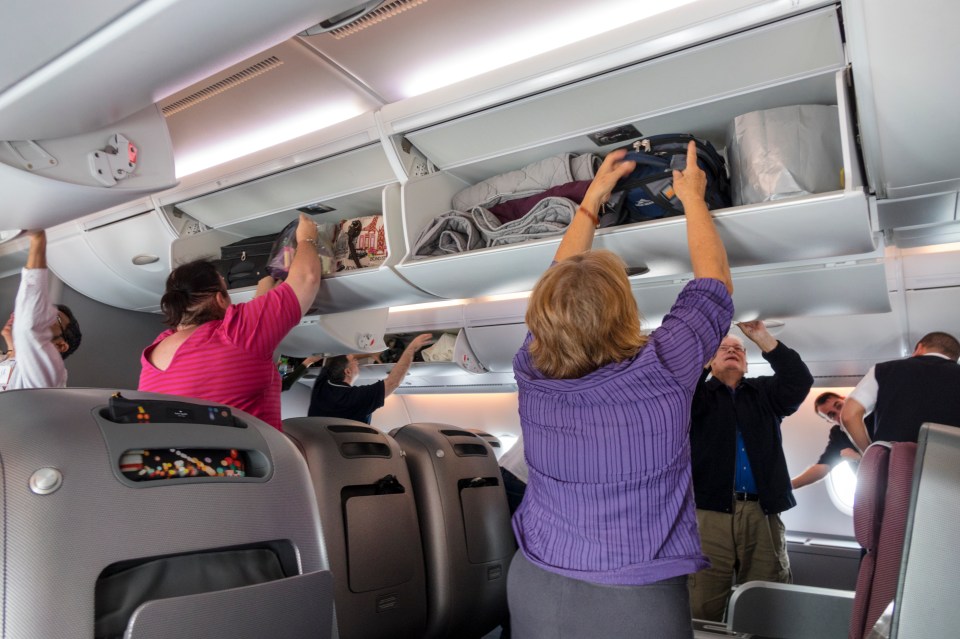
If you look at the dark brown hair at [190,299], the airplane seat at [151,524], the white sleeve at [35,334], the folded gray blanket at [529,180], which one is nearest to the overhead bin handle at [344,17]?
the airplane seat at [151,524]

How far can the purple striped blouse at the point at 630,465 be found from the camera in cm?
160

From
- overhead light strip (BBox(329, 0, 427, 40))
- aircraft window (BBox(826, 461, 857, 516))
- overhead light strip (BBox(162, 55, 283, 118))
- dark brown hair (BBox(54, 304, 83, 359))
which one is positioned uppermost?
overhead light strip (BBox(162, 55, 283, 118))

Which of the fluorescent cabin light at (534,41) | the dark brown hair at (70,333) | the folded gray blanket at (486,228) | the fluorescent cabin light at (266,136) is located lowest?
the dark brown hair at (70,333)

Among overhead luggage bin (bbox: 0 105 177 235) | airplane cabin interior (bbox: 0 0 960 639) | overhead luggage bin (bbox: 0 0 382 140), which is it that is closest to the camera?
airplane cabin interior (bbox: 0 0 960 639)

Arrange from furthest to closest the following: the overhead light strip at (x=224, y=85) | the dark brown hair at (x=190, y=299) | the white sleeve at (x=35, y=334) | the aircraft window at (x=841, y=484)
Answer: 1. the aircraft window at (x=841, y=484)
2. the white sleeve at (x=35, y=334)
3. the overhead light strip at (x=224, y=85)
4. the dark brown hair at (x=190, y=299)

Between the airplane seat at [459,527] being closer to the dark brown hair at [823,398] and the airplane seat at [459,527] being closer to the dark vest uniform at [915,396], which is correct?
the dark vest uniform at [915,396]

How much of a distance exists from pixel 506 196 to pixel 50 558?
7.61 ft

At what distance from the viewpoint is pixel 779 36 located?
203cm

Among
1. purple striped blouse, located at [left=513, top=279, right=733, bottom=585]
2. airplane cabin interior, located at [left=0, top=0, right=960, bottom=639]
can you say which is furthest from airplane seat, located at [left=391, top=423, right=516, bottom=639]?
purple striped blouse, located at [left=513, top=279, right=733, bottom=585]

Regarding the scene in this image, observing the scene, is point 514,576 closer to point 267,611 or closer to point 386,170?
point 267,611

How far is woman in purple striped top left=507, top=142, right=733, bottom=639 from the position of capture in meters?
1.59

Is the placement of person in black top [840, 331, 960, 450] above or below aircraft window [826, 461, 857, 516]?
above

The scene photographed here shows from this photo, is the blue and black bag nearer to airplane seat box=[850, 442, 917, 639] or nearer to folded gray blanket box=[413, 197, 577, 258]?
folded gray blanket box=[413, 197, 577, 258]

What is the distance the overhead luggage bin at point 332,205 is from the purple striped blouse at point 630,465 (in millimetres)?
1512
